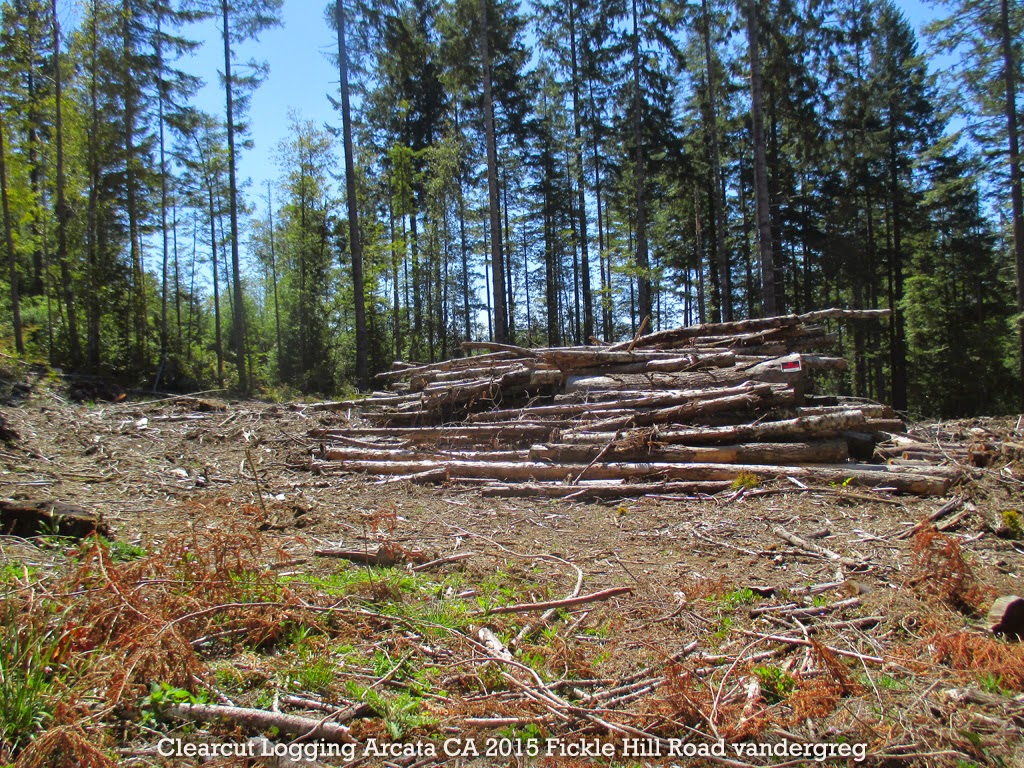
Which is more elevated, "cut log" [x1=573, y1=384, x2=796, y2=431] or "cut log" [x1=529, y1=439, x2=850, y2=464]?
"cut log" [x1=573, y1=384, x2=796, y2=431]

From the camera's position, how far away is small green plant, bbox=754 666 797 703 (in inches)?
104

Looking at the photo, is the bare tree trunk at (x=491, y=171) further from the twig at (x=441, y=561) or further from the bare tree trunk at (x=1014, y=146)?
the bare tree trunk at (x=1014, y=146)

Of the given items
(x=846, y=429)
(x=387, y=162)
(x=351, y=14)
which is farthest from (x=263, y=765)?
(x=387, y=162)

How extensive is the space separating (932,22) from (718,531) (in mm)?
20105

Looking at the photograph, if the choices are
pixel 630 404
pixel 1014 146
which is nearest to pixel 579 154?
pixel 1014 146

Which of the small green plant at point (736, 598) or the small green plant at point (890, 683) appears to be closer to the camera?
the small green plant at point (890, 683)

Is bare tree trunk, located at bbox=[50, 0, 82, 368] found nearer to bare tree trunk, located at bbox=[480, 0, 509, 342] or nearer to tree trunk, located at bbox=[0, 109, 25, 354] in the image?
tree trunk, located at bbox=[0, 109, 25, 354]

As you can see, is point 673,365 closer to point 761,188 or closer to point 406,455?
point 406,455

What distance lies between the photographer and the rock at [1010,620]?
295 cm

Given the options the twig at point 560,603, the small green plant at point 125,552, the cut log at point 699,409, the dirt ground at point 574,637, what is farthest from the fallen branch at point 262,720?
the cut log at point 699,409

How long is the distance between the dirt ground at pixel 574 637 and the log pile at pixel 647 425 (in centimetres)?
91

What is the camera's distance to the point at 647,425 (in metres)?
7.50

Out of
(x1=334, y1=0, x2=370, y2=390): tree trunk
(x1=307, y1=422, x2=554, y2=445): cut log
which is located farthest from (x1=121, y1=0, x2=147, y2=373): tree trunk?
(x1=307, y1=422, x2=554, y2=445): cut log

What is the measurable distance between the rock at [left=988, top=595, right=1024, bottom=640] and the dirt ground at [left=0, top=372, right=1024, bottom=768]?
0.09 meters
